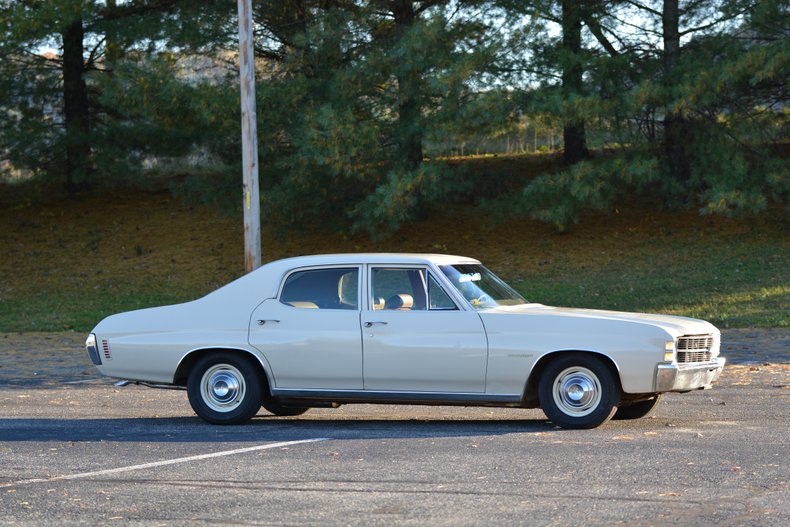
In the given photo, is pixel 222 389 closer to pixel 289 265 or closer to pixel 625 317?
pixel 289 265

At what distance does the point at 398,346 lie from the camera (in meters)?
9.91

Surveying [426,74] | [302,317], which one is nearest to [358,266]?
[302,317]

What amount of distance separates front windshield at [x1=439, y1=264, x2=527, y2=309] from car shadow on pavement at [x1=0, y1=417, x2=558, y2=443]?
106 cm

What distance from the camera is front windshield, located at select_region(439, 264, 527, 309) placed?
10.1m

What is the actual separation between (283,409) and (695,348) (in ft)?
12.5

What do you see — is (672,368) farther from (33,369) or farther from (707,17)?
(707,17)

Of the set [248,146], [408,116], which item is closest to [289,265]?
[248,146]

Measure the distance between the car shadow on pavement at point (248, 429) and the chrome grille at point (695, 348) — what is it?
4.00 feet

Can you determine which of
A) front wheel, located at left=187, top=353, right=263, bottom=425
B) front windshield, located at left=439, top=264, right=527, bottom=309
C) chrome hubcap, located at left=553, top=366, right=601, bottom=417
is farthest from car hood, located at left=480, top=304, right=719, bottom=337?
front wheel, located at left=187, top=353, right=263, bottom=425

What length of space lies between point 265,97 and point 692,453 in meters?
16.9

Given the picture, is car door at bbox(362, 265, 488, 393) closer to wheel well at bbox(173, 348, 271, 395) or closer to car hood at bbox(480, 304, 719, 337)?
car hood at bbox(480, 304, 719, 337)

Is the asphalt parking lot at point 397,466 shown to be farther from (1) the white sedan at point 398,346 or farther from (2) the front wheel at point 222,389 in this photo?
(1) the white sedan at point 398,346

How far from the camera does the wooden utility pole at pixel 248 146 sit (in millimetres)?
18188

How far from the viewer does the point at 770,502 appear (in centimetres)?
684
